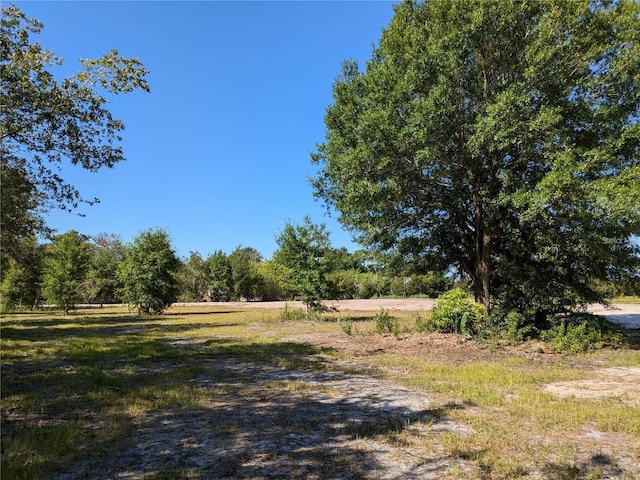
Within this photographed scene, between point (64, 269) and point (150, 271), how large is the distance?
20.3 feet

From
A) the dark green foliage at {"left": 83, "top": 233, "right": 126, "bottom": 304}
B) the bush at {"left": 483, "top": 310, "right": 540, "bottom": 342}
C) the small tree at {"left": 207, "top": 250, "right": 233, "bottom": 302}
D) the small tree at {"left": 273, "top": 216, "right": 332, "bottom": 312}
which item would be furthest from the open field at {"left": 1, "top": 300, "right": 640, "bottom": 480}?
the small tree at {"left": 207, "top": 250, "right": 233, "bottom": 302}

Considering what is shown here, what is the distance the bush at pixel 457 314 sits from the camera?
41.2 feet

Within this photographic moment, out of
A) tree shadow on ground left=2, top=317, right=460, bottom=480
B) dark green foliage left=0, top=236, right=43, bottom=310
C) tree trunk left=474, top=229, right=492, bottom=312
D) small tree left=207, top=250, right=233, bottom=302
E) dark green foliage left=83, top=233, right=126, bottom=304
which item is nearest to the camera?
tree shadow on ground left=2, top=317, right=460, bottom=480

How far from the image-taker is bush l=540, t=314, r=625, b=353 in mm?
10500

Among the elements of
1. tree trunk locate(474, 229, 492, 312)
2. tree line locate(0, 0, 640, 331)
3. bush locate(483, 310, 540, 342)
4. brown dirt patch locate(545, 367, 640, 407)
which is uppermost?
tree line locate(0, 0, 640, 331)

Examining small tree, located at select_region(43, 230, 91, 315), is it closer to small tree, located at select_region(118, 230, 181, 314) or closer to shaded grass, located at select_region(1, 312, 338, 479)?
small tree, located at select_region(118, 230, 181, 314)

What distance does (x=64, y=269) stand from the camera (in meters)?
28.2

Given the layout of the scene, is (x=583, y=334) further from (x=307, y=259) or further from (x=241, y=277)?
(x=241, y=277)

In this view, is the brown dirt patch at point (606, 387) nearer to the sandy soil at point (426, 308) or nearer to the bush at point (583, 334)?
the bush at point (583, 334)

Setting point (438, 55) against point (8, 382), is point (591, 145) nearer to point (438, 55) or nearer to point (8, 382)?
point (438, 55)

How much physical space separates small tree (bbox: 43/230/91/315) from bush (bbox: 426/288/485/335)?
25558 millimetres

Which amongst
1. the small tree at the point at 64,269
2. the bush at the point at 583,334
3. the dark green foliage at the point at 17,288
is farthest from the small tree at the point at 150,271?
the bush at the point at 583,334

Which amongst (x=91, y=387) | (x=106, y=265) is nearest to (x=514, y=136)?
(x=91, y=387)

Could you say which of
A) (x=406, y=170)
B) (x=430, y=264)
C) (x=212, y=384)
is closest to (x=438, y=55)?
(x=406, y=170)
